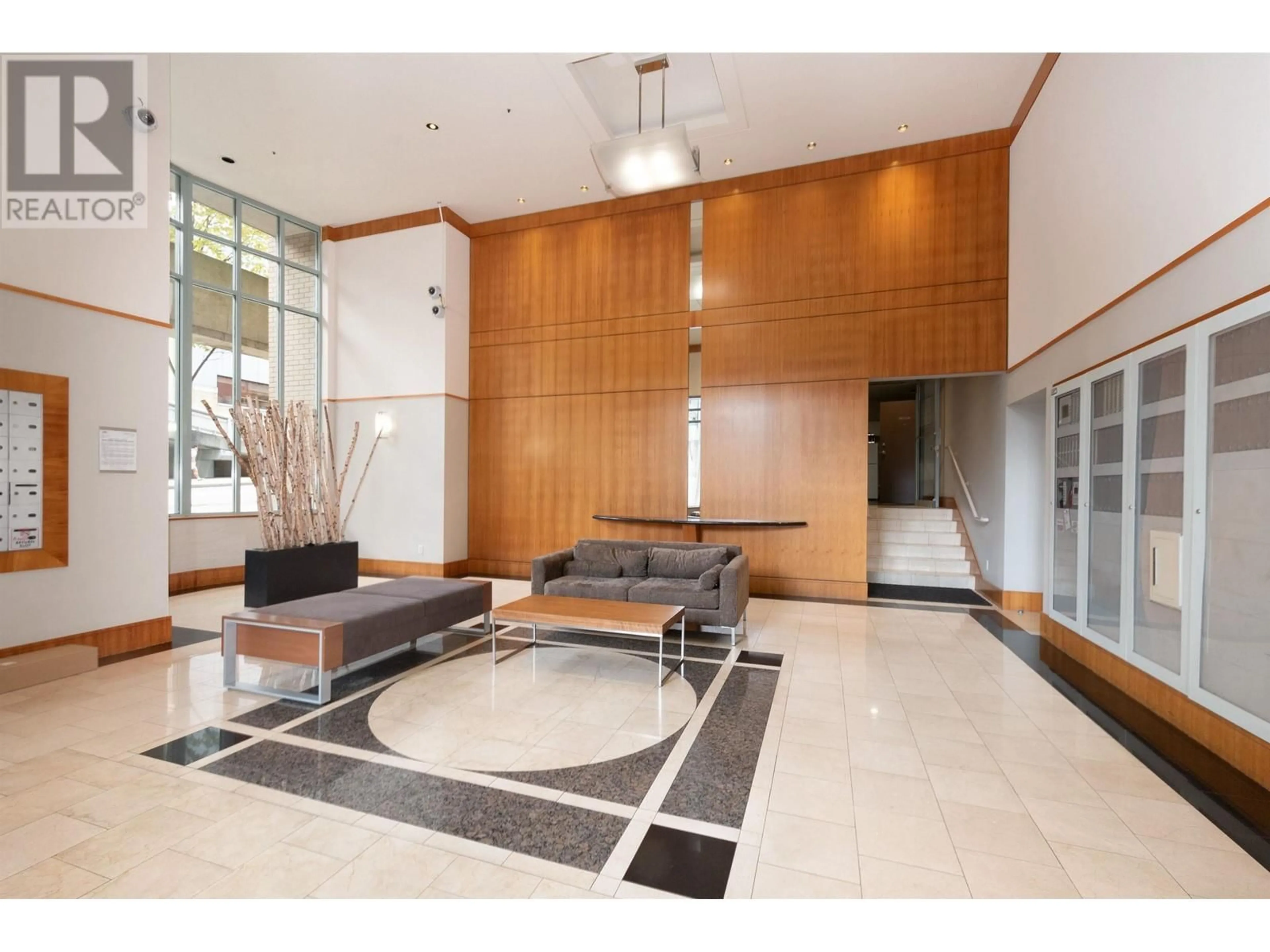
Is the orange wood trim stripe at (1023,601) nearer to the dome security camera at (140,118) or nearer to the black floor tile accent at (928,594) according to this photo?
the black floor tile accent at (928,594)

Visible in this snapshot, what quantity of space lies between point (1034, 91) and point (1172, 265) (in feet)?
11.7

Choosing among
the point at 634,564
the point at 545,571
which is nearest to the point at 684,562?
the point at 634,564

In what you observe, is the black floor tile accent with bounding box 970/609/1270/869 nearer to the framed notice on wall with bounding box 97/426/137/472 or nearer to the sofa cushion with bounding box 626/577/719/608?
the sofa cushion with bounding box 626/577/719/608

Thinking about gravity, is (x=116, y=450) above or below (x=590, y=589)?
above

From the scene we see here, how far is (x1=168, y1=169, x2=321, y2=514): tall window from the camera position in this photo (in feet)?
23.4

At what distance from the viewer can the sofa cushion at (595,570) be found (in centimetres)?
596

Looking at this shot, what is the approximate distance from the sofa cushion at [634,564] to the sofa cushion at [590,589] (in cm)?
38

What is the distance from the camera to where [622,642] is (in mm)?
5055

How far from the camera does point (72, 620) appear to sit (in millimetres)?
4293

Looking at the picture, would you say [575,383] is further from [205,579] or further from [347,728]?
[347,728]

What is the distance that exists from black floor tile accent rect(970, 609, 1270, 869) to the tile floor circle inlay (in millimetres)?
2381
